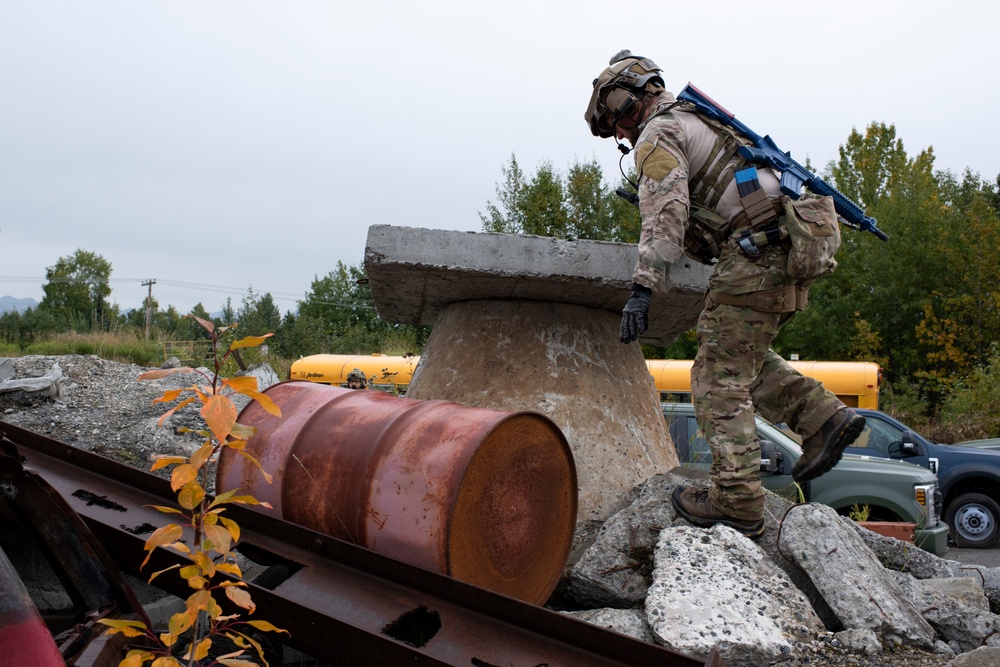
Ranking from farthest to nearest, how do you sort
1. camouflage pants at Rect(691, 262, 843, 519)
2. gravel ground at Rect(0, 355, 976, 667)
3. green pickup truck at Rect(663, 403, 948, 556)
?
1. green pickup truck at Rect(663, 403, 948, 556)
2. gravel ground at Rect(0, 355, 976, 667)
3. camouflage pants at Rect(691, 262, 843, 519)

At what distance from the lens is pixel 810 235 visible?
3.10 meters

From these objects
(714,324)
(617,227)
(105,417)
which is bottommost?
(105,417)

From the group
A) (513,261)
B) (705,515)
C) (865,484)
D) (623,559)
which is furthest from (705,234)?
(865,484)

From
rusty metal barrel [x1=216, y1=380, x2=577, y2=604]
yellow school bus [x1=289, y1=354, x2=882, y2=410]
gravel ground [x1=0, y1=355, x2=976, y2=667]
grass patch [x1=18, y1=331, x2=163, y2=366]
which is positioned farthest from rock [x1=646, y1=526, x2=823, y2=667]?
grass patch [x1=18, y1=331, x2=163, y2=366]

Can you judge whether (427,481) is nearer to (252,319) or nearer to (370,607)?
(370,607)

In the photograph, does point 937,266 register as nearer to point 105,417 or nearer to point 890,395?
point 890,395

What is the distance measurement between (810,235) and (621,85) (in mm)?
1051

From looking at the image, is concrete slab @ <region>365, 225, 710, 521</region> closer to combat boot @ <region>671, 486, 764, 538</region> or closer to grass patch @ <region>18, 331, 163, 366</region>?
combat boot @ <region>671, 486, 764, 538</region>

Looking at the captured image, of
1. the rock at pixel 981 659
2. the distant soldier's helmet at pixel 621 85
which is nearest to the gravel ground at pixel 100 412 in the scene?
the distant soldier's helmet at pixel 621 85

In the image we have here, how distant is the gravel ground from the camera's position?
431 cm

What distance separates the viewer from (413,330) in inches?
863

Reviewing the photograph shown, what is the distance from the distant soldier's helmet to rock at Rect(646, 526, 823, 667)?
5.86 feet

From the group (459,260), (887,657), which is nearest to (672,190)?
(459,260)

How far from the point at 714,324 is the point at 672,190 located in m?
0.55
